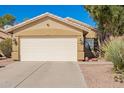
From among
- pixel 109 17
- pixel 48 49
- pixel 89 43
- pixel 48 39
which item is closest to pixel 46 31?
pixel 48 39

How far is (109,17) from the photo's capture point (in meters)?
28.2

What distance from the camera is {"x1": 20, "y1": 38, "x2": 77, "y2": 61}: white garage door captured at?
25922mm

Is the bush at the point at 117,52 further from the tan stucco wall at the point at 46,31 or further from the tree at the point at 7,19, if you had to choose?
the tree at the point at 7,19

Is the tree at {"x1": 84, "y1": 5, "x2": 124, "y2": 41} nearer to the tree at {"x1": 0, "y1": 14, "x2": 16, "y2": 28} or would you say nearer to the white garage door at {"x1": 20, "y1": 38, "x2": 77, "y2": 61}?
the white garage door at {"x1": 20, "y1": 38, "x2": 77, "y2": 61}

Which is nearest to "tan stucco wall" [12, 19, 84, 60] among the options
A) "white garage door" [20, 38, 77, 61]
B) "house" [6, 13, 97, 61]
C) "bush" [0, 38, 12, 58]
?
"house" [6, 13, 97, 61]

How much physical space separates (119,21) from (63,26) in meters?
5.38

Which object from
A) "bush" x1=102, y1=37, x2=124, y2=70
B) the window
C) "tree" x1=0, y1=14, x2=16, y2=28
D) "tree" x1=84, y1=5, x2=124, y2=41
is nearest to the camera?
"bush" x1=102, y1=37, x2=124, y2=70

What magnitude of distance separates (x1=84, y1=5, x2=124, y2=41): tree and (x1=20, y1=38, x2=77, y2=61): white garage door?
402 centimetres

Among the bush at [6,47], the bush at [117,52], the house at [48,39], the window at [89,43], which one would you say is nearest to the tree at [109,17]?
the house at [48,39]

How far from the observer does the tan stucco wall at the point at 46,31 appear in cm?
2597

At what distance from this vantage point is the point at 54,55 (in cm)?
2605

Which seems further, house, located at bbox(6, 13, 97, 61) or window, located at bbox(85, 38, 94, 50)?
window, located at bbox(85, 38, 94, 50)
